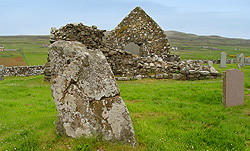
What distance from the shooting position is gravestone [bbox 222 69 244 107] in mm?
6910

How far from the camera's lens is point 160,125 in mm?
5184

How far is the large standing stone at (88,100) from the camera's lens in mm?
3918

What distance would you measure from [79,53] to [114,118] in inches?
63.4

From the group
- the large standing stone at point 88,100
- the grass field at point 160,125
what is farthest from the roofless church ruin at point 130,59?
the large standing stone at point 88,100

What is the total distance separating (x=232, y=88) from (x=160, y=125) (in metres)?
3.71

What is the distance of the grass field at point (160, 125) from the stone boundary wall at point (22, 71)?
17.3m

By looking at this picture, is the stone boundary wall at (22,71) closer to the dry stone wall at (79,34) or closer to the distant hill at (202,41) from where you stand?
the dry stone wall at (79,34)

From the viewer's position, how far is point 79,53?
13.4 feet

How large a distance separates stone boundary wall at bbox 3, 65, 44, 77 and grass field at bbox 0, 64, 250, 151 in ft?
56.6

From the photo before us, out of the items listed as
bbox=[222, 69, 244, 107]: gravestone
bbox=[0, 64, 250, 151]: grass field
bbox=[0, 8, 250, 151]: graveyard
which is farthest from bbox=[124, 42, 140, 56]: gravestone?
bbox=[222, 69, 244, 107]: gravestone

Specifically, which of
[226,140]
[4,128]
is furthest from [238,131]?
[4,128]

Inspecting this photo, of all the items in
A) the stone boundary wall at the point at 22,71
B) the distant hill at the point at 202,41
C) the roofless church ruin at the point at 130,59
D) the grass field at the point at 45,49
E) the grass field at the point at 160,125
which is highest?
the distant hill at the point at 202,41

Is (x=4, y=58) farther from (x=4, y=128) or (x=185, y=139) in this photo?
(x=185, y=139)

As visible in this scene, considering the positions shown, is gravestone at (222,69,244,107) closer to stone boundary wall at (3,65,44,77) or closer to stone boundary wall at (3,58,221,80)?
stone boundary wall at (3,58,221,80)
